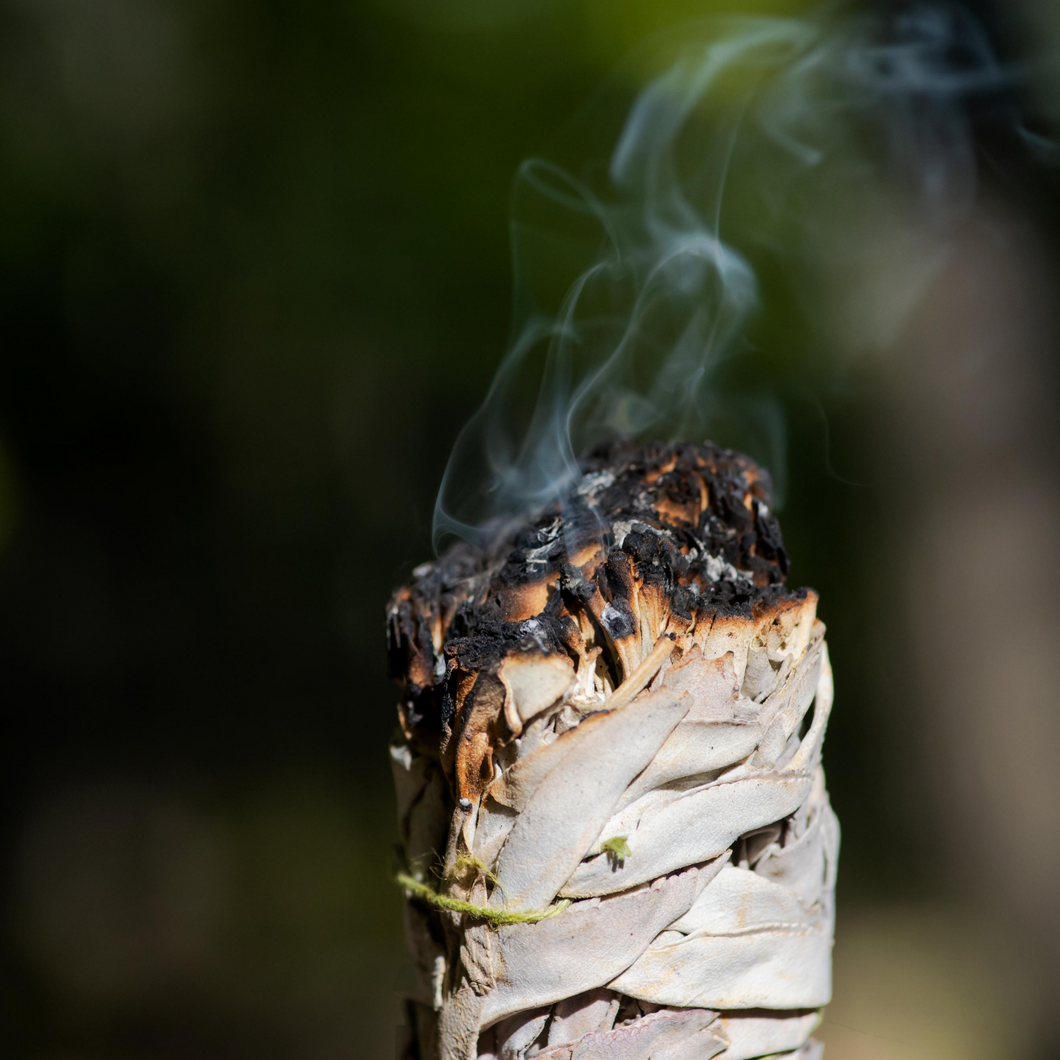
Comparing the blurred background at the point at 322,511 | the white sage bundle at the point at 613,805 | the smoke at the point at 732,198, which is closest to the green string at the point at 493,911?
the white sage bundle at the point at 613,805

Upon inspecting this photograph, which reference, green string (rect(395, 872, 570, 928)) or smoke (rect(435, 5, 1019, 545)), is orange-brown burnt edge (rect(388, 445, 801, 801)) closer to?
green string (rect(395, 872, 570, 928))

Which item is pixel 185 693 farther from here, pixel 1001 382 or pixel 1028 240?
pixel 1028 240

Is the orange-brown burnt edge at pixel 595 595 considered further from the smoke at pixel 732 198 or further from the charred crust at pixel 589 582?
the smoke at pixel 732 198

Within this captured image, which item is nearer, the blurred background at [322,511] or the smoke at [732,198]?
the smoke at [732,198]

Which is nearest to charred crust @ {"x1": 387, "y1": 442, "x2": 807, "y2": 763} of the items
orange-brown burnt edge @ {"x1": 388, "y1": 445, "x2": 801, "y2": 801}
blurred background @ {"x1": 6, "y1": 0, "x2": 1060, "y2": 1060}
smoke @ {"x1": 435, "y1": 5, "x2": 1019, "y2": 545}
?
orange-brown burnt edge @ {"x1": 388, "y1": 445, "x2": 801, "y2": 801}

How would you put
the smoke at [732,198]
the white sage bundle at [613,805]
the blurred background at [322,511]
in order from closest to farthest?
the white sage bundle at [613,805] < the smoke at [732,198] < the blurred background at [322,511]

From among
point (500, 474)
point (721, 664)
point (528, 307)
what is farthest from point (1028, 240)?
point (721, 664)

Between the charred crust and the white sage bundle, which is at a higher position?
the charred crust
